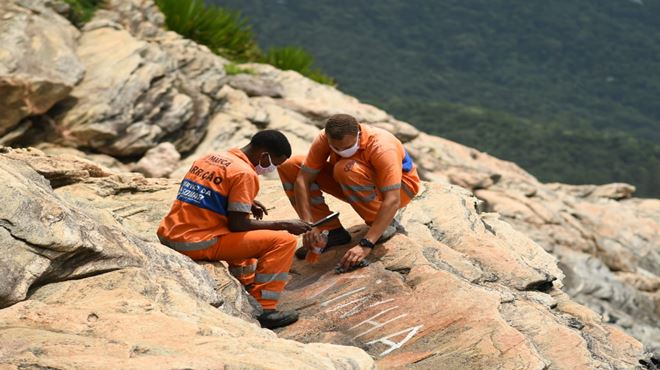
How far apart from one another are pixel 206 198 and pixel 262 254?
54 cm

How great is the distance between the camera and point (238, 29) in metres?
19.2

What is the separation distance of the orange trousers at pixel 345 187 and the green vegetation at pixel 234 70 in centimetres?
925

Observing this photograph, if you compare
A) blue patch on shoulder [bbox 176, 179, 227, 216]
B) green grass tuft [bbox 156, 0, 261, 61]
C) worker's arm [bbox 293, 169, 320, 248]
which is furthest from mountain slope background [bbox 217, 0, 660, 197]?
blue patch on shoulder [bbox 176, 179, 227, 216]

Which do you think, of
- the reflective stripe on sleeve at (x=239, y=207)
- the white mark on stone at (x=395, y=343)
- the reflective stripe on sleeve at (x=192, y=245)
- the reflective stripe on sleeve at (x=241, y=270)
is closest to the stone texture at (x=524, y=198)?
the reflective stripe on sleeve at (x=241, y=270)

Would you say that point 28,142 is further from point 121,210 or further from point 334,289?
point 334,289

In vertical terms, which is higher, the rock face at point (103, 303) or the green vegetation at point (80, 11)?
the rock face at point (103, 303)

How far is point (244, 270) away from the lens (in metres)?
6.50

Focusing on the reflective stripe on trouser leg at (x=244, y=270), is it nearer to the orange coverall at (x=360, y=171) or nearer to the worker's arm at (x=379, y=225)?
the worker's arm at (x=379, y=225)

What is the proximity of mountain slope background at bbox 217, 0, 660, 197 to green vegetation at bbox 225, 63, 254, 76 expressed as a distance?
65.9 ft

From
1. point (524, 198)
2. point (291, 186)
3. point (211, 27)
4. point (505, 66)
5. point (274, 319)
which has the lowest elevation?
point (505, 66)

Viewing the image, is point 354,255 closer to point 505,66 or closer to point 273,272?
point 273,272

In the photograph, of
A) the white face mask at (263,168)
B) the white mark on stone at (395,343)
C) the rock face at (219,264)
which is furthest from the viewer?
the white face mask at (263,168)

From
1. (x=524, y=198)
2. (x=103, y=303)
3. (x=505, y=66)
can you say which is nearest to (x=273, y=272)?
(x=103, y=303)

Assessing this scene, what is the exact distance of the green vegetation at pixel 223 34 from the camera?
17328 millimetres
